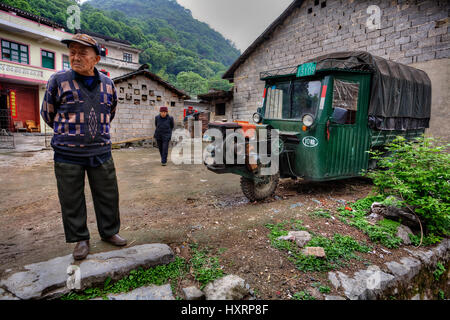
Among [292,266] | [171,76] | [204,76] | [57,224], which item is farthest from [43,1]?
[292,266]

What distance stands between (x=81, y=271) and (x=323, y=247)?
92.1 inches

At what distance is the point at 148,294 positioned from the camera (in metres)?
1.87

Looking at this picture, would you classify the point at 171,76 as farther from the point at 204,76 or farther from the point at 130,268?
the point at 130,268

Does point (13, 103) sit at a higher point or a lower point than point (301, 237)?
higher

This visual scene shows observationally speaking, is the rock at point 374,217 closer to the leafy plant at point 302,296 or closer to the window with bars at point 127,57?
the leafy plant at point 302,296

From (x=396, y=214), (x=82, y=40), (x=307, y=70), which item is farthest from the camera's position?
(x=307, y=70)

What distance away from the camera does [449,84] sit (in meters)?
6.88

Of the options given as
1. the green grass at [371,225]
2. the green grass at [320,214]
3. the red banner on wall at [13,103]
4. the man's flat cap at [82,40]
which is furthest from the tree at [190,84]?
the man's flat cap at [82,40]

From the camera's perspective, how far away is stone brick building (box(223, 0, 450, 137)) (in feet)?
23.1

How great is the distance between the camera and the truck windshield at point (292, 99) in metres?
4.34

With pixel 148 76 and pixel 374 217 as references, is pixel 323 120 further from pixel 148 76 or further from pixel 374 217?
pixel 148 76

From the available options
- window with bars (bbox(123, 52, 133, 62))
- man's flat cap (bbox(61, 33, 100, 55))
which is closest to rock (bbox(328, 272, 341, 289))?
man's flat cap (bbox(61, 33, 100, 55))

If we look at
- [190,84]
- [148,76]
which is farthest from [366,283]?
[190,84]
